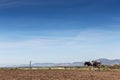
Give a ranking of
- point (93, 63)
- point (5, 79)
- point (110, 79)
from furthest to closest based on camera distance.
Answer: point (93, 63), point (110, 79), point (5, 79)

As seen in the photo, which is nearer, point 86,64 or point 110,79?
point 110,79

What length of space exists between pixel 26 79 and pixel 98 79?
→ 34.2 ft

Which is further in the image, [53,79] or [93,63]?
[93,63]

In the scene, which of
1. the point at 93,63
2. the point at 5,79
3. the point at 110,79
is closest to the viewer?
the point at 5,79

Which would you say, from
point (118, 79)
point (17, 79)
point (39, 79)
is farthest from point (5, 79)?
point (118, 79)

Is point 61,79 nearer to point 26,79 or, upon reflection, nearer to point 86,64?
point 26,79

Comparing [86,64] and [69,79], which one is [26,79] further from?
[86,64]

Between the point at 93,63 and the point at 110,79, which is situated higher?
the point at 93,63

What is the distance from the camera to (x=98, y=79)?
143 feet

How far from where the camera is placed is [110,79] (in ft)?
145

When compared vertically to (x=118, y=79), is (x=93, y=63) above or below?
above

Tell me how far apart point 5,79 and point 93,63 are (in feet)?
157

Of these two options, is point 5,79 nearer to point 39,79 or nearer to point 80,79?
point 39,79

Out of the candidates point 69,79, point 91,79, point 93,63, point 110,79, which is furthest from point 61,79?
point 93,63
